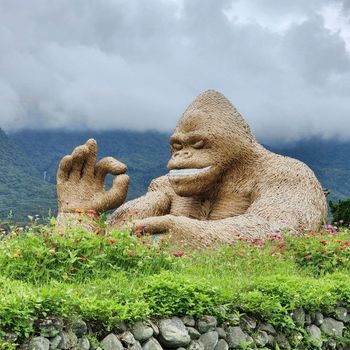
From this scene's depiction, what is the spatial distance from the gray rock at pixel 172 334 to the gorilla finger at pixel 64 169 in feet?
17.0

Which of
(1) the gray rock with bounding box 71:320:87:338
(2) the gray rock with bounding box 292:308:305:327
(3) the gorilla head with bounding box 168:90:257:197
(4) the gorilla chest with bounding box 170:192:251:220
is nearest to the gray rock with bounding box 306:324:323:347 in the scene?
(2) the gray rock with bounding box 292:308:305:327

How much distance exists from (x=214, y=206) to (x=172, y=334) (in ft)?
14.8

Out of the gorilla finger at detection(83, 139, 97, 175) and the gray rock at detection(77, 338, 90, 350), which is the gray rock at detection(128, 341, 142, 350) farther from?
the gorilla finger at detection(83, 139, 97, 175)

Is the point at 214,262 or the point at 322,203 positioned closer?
the point at 214,262

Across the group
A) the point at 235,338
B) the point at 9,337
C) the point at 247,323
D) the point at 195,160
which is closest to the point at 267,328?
the point at 247,323

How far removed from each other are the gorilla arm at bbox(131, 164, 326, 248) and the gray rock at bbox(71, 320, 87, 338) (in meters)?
2.97

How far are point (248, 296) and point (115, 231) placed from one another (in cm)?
132

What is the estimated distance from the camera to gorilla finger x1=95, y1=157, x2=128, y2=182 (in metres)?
9.19

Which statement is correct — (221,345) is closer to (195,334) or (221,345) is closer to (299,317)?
(195,334)

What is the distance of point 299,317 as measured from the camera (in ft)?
16.4

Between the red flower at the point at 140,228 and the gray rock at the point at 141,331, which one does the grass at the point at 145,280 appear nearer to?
the gray rock at the point at 141,331

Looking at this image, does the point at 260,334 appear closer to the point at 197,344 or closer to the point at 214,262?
the point at 197,344

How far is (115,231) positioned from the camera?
5309 millimetres

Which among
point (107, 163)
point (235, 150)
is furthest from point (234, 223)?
point (107, 163)
